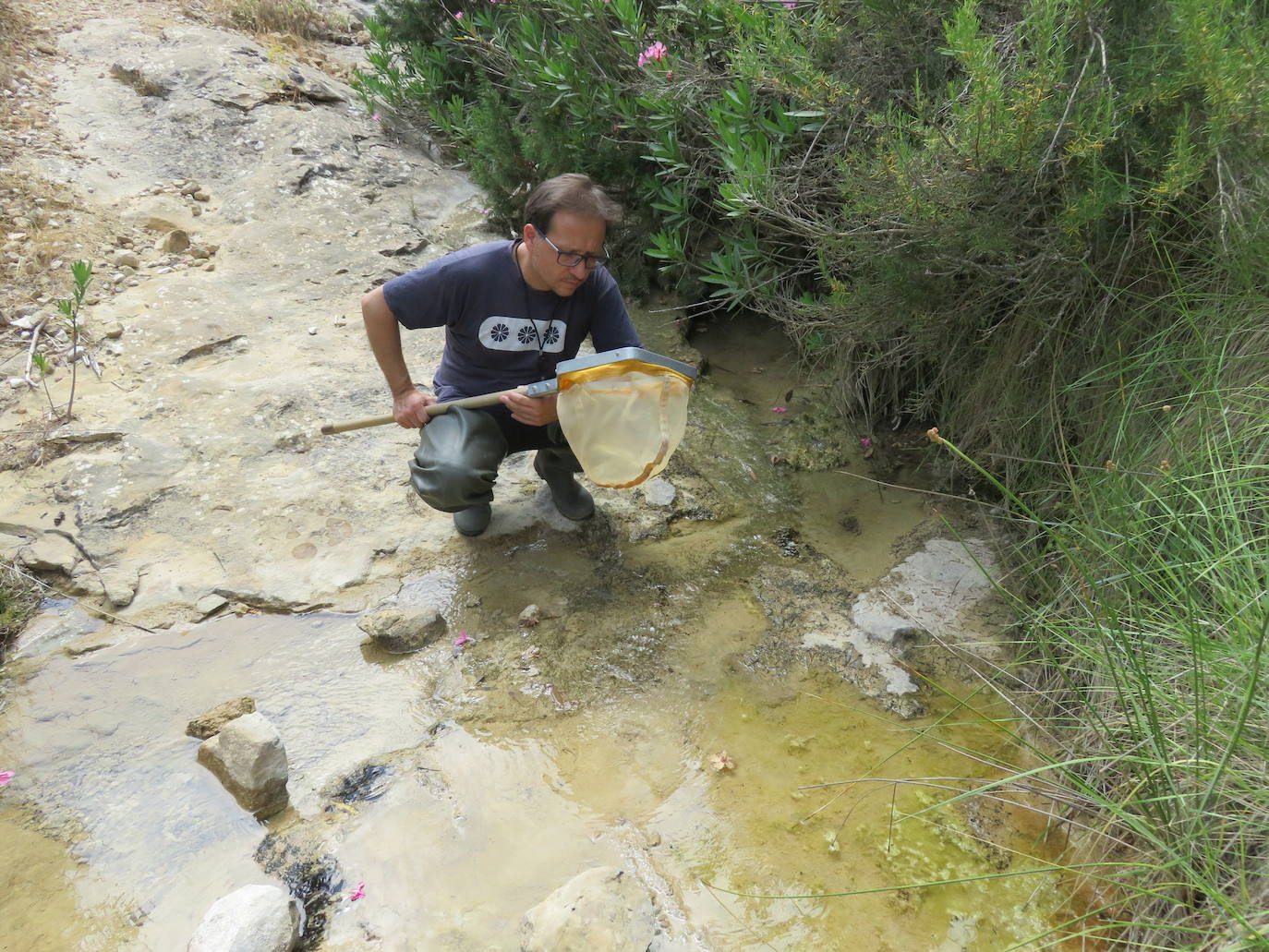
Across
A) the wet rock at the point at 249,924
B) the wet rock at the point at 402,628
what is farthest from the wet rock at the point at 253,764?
the wet rock at the point at 402,628

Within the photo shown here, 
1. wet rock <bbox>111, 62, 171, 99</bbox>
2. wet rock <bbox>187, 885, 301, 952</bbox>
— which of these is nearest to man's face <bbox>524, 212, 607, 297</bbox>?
wet rock <bbox>187, 885, 301, 952</bbox>

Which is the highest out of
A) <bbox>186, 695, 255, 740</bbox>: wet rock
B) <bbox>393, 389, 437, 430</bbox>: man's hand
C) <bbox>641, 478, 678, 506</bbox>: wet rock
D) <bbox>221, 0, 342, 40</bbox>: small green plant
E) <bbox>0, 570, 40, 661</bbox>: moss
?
<bbox>221, 0, 342, 40</bbox>: small green plant

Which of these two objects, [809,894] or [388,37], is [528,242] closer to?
[809,894]

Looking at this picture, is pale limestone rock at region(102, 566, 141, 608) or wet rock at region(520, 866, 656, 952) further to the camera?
pale limestone rock at region(102, 566, 141, 608)

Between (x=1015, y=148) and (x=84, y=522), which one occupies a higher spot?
(x=1015, y=148)

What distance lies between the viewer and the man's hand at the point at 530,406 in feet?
8.98

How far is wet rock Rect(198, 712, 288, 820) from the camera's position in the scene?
7.11ft

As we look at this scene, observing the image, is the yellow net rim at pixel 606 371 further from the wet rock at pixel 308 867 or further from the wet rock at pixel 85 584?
the wet rock at pixel 85 584

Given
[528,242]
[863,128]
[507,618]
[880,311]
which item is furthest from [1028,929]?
[863,128]

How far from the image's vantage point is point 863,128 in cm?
304

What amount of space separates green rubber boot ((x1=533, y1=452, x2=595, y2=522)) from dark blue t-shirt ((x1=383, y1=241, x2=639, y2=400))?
0.38 m

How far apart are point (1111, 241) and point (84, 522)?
3.61 meters

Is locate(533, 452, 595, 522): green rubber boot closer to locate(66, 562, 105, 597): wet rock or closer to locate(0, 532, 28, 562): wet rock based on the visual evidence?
locate(66, 562, 105, 597): wet rock

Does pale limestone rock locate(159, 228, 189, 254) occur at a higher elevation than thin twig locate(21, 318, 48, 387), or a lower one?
higher
